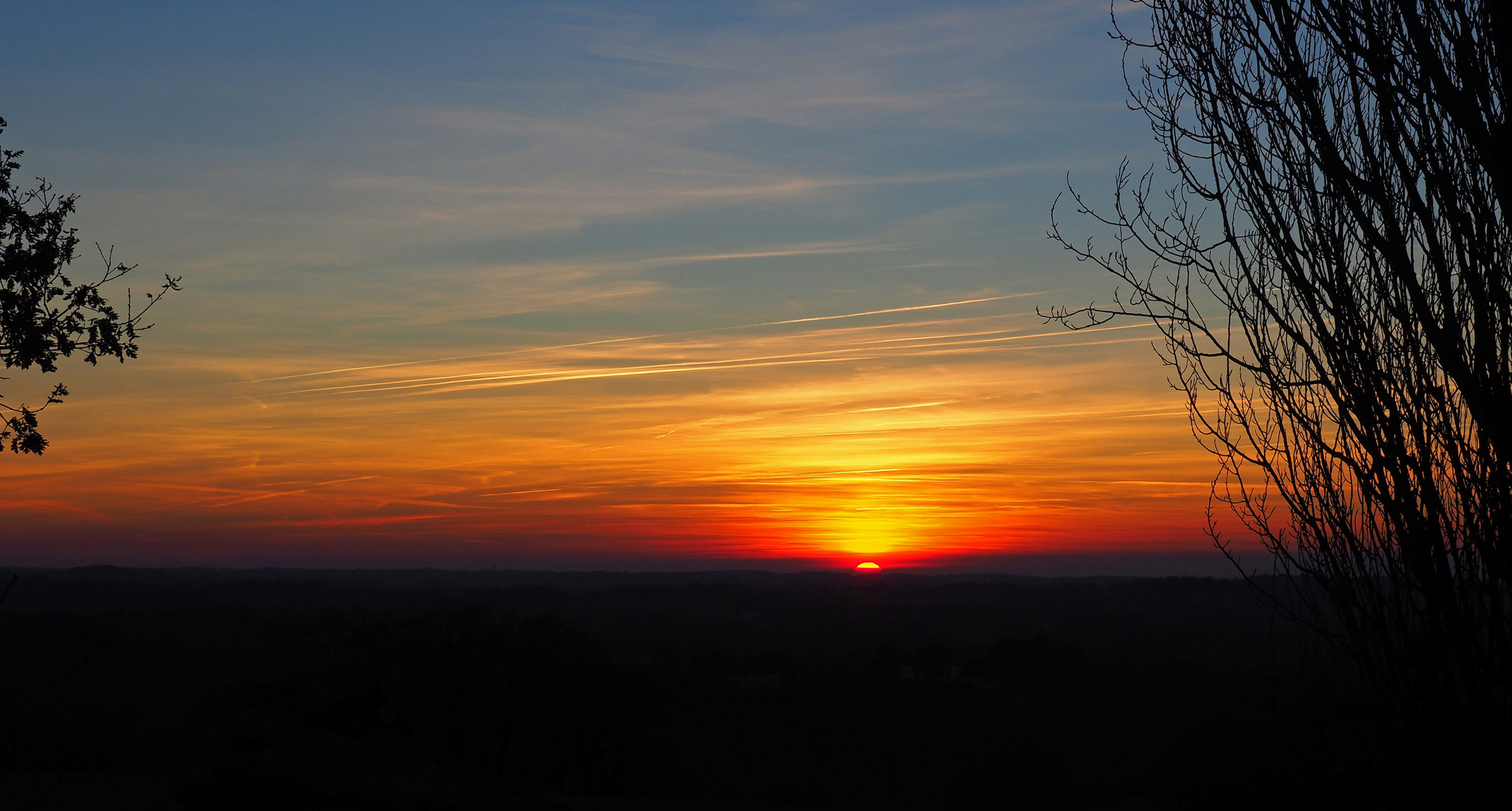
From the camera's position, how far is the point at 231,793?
9688mm

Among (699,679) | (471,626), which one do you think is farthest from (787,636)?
(471,626)

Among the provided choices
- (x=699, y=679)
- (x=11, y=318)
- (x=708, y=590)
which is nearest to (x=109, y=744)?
(x=11, y=318)

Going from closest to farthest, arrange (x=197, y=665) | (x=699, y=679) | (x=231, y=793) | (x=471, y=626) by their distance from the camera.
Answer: (x=231, y=793), (x=471, y=626), (x=197, y=665), (x=699, y=679)

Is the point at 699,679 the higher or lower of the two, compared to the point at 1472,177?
lower

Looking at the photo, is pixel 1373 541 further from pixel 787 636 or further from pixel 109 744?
pixel 787 636

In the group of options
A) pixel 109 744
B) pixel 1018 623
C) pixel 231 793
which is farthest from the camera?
pixel 1018 623

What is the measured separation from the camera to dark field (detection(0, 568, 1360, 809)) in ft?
34.0

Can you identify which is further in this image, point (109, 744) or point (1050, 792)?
point (1050, 792)

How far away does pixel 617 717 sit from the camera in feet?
106

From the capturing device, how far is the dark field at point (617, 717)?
10.4m

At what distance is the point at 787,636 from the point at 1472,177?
88.3m

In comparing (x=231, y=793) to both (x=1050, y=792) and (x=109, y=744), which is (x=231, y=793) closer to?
(x=109, y=744)

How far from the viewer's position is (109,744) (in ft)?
74.3

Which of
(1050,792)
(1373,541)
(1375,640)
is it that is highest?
(1373,541)
